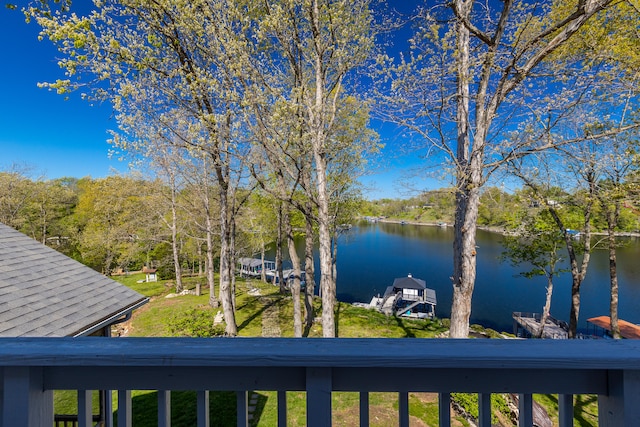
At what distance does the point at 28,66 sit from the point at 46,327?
9.36 m

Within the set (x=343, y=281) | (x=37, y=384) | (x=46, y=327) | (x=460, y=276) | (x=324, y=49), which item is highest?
(x=324, y=49)

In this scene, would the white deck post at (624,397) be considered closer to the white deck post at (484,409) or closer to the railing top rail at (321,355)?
the railing top rail at (321,355)

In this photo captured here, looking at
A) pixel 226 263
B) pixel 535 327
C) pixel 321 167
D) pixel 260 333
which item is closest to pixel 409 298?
pixel 535 327

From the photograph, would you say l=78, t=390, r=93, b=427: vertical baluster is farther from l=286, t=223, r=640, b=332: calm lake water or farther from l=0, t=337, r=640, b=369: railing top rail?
l=286, t=223, r=640, b=332: calm lake water

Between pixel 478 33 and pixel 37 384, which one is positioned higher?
pixel 478 33

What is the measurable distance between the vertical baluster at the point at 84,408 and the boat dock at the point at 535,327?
48.4 feet

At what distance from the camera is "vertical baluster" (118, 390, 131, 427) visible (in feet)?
2.84

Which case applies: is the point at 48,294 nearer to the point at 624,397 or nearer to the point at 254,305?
the point at 624,397

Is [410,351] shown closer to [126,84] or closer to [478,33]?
[478,33]

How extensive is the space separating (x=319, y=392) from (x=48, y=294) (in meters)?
4.91

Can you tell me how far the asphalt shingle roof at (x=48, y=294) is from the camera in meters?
3.44

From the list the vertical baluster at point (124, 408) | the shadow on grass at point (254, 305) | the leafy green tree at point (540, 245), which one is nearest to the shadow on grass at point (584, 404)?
the vertical baluster at point (124, 408)

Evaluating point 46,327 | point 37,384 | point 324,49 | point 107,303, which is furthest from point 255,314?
point 37,384

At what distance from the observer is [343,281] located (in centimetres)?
2373
